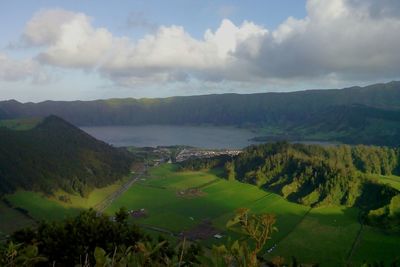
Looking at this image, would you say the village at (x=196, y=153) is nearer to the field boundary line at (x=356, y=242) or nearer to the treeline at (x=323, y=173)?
the treeline at (x=323, y=173)

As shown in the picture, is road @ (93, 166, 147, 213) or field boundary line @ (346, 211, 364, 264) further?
road @ (93, 166, 147, 213)

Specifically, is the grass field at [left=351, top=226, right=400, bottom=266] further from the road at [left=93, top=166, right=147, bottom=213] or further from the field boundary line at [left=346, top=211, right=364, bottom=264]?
the road at [left=93, top=166, right=147, bottom=213]

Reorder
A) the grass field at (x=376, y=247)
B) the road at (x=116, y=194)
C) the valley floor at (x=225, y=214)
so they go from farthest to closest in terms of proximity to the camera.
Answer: the road at (x=116, y=194)
the valley floor at (x=225, y=214)
the grass field at (x=376, y=247)

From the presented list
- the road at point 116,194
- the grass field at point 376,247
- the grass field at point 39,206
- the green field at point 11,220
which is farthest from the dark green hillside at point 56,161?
the grass field at point 376,247

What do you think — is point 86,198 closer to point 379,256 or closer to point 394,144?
point 379,256

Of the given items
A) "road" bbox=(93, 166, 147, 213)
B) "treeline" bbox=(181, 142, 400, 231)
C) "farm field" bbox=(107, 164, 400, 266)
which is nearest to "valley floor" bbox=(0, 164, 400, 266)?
"farm field" bbox=(107, 164, 400, 266)

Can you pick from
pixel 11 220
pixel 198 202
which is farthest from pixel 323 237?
pixel 11 220
